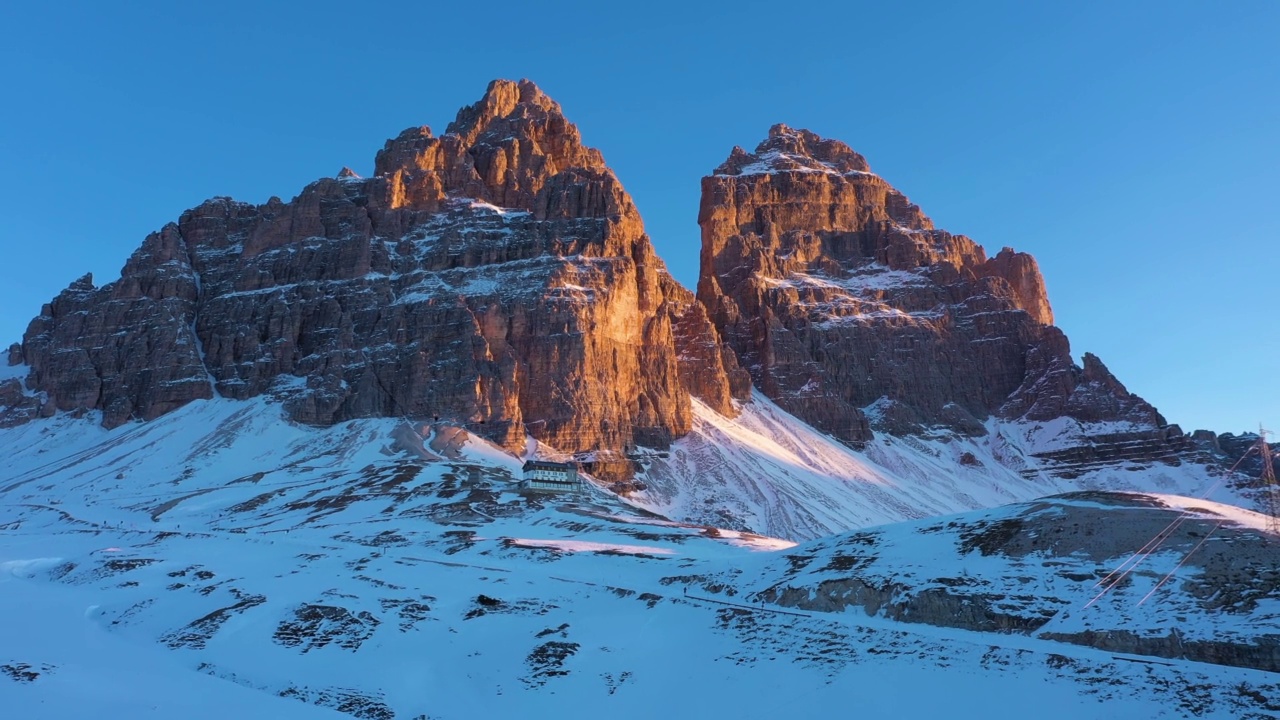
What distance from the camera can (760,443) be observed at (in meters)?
189

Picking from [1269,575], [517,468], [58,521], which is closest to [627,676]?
[1269,575]

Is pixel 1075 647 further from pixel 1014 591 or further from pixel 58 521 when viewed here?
pixel 58 521

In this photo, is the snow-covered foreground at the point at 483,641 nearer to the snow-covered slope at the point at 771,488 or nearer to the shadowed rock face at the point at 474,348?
the snow-covered slope at the point at 771,488

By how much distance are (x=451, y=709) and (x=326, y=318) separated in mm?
169477

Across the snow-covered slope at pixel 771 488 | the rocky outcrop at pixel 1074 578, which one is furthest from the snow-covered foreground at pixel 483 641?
the snow-covered slope at pixel 771 488

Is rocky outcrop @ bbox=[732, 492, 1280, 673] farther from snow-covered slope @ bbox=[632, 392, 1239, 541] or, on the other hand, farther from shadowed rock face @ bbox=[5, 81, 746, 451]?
shadowed rock face @ bbox=[5, 81, 746, 451]

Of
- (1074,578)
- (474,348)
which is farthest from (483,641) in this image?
(474,348)

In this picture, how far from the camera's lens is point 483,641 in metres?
47.7

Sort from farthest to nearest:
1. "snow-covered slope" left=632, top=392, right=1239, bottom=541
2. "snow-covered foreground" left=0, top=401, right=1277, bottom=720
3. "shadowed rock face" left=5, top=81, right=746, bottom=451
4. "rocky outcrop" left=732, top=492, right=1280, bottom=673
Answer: "shadowed rock face" left=5, top=81, right=746, bottom=451, "snow-covered slope" left=632, top=392, right=1239, bottom=541, "rocky outcrop" left=732, top=492, right=1280, bottom=673, "snow-covered foreground" left=0, top=401, right=1277, bottom=720

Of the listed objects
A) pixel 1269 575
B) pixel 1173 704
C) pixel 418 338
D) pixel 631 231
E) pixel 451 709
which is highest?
pixel 631 231

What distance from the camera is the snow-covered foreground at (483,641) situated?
33938 millimetres

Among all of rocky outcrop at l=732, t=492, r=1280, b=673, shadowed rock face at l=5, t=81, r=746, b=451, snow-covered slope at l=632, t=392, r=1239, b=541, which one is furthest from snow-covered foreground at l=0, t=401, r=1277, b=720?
shadowed rock face at l=5, t=81, r=746, b=451

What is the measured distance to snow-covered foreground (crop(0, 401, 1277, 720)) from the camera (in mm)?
33938

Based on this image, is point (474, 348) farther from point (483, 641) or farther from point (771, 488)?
point (483, 641)
